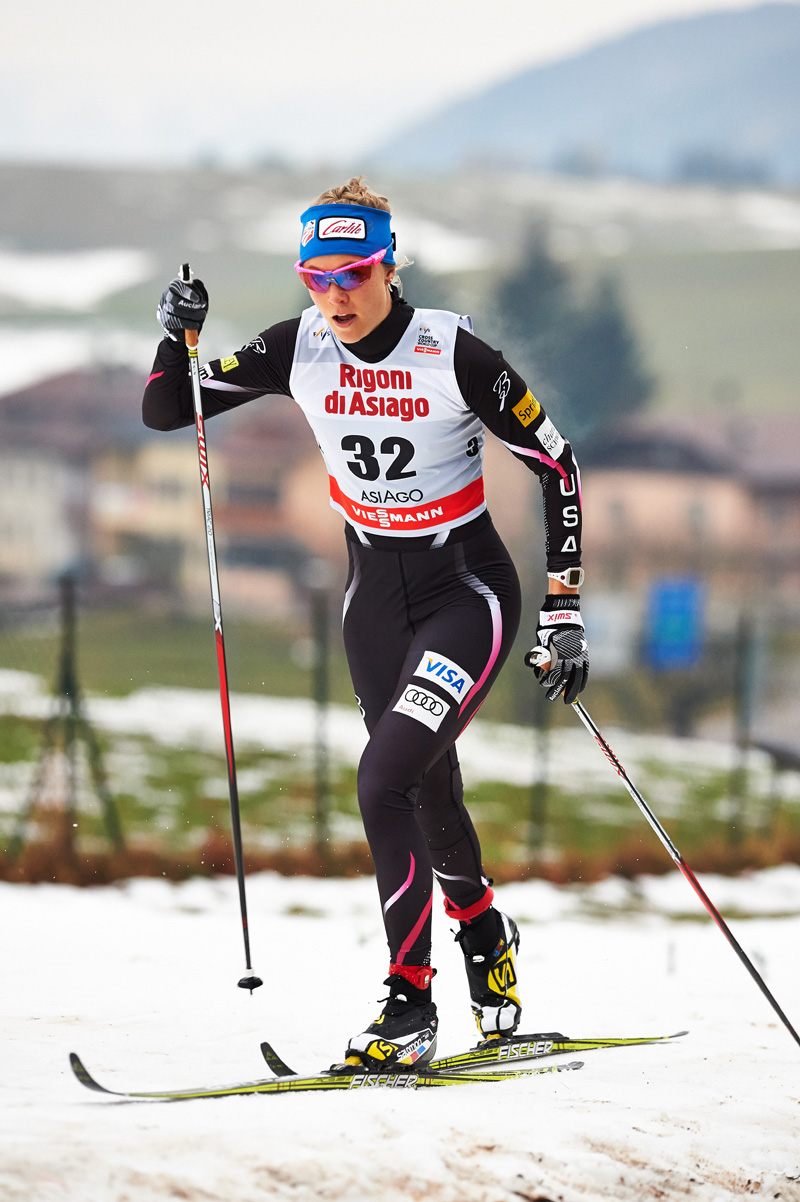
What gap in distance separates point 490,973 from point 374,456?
1.68 meters

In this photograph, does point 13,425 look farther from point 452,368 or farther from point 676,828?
point 452,368

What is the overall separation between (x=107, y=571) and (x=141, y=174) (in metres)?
29.0

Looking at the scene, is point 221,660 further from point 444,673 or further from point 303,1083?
point 303,1083

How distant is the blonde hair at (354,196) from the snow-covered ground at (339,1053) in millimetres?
2435

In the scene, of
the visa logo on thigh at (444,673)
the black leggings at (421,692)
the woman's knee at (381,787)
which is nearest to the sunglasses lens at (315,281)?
the black leggings at (421,692)

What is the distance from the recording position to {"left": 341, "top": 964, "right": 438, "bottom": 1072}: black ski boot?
313cm

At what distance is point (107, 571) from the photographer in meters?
57.7

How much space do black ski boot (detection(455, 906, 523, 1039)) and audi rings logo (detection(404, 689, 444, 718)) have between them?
86cm

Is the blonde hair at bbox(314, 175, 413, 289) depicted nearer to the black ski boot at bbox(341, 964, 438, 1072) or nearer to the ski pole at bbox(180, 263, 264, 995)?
the ski pole at bbox(180, 263, 264, 995)

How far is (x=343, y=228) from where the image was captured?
3227mm

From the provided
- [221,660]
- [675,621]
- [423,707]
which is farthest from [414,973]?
[675,621]

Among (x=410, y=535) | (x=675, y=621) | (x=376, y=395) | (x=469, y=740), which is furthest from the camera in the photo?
(x=675, y=621)

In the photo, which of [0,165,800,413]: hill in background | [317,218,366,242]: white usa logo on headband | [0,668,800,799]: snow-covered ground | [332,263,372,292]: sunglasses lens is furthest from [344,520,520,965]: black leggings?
[0,165,800,413]: hill in background

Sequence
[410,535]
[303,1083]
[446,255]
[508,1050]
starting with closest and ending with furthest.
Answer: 1. [303,1083]
2. [410,535]
3. [508,1050]
4. [446,255]
